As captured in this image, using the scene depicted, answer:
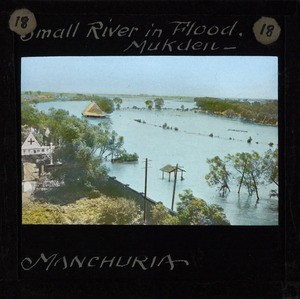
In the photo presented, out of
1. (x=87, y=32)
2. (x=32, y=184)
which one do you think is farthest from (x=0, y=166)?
(x=87, y=32)

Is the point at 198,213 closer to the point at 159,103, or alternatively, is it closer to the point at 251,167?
the point at 251,167

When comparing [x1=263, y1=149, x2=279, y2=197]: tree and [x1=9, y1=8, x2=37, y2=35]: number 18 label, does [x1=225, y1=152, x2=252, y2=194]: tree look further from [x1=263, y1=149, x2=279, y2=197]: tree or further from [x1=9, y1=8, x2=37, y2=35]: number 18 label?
[x1=9, y1=8, x2=37, y2=35]: number 18 label

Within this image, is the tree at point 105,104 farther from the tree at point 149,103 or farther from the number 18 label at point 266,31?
the number 18 label at point 266,31

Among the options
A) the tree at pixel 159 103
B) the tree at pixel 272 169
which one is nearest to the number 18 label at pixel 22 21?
the tree at pixel 159 103
